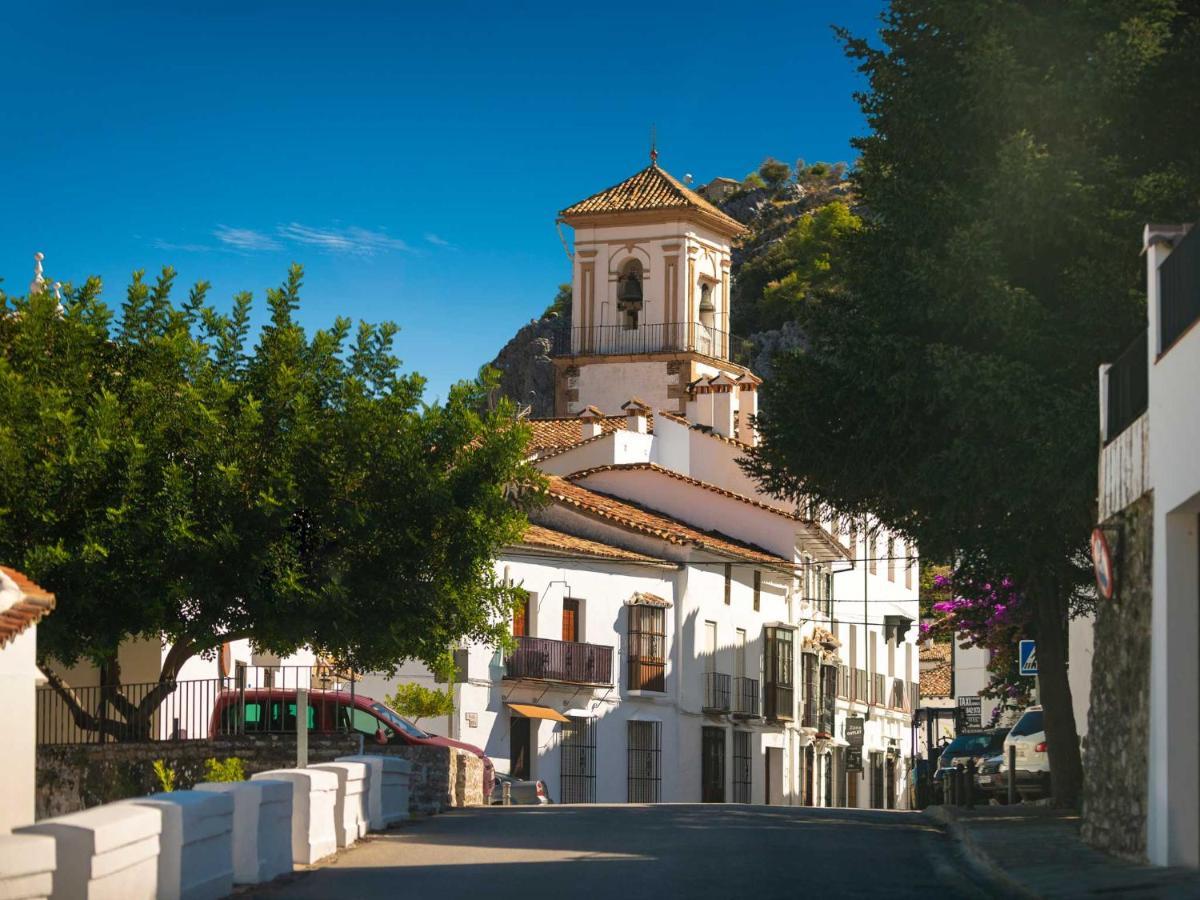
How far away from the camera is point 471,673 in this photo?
51125 millimetres

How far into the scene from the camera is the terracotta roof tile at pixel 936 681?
3625 inches

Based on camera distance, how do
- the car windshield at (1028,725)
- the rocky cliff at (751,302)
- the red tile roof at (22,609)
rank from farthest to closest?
the rocky cliff at (751,302), the car windshield at (1028,725), the red tile roof at (22,609)

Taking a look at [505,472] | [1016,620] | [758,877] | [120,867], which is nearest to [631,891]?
[758,877]

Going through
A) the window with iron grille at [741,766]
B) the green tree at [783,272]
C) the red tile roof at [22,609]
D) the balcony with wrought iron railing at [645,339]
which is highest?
the green tree at [783,272]

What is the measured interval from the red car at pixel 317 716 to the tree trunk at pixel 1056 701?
9.85 m

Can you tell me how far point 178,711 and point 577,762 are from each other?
2304 centimetres

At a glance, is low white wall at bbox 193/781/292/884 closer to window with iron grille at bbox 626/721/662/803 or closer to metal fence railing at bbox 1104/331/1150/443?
metal fence railing at bbox 1104/331/1150/443

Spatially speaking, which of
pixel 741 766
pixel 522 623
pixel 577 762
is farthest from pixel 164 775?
pixel 741 766

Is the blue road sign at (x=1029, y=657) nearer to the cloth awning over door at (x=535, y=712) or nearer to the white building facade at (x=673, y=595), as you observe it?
the white building facade at (x=673, y=595)

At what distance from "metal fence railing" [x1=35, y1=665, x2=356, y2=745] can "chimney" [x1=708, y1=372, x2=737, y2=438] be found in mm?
43484

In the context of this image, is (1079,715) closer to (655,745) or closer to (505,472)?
(505,472)

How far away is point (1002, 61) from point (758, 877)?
12196 mm

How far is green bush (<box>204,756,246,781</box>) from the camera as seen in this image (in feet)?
94.1

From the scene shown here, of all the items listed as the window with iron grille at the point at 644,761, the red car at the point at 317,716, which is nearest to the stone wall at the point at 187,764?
the red car at the point at 317,716
